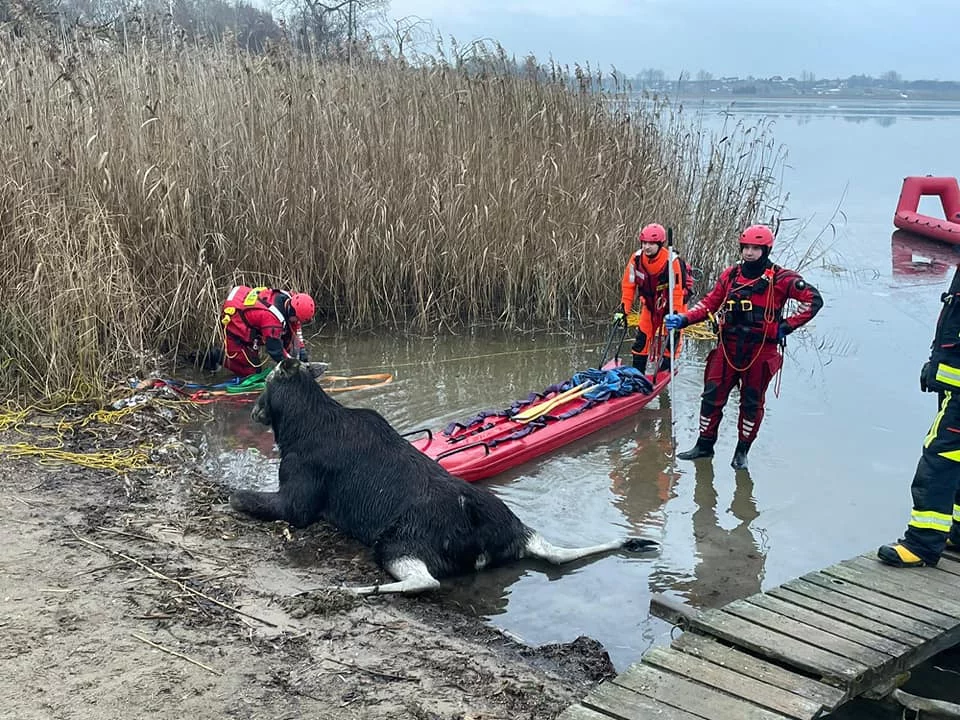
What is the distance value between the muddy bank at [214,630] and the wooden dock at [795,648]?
1.27 feet

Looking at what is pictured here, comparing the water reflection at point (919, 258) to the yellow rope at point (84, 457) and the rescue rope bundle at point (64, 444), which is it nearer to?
the rescue rope bundle at point (64, 444)

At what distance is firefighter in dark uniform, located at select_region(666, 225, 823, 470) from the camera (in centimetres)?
628

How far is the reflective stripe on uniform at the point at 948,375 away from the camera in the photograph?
Answer: 441cm

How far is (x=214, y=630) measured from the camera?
12.9 ft

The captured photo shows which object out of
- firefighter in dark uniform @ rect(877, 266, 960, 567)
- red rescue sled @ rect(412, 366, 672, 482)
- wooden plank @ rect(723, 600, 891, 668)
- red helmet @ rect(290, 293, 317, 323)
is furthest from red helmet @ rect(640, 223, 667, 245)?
wooden plank @ rect(723, 600, 891, 668)

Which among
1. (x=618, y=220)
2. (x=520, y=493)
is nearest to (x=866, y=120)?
(x=618, y=220)

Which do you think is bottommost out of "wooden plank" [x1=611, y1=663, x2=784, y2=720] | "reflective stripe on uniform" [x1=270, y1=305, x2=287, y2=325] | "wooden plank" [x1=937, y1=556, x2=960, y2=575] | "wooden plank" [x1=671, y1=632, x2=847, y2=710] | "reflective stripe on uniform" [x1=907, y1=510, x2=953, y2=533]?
"wooden plank" [x1=671, y1=632, x2=847, y2=710]

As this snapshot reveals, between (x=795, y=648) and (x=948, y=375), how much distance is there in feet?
4.96

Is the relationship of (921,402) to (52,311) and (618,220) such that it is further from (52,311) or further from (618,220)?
(52,311)

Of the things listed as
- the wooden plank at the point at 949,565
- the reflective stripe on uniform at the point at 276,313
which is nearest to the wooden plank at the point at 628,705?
the wooden plank at the point at 949,565

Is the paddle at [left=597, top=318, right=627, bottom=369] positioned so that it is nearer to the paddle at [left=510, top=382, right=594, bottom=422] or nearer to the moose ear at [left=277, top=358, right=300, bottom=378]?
the paddle at [left=510, top=382, right=594, bottom=422]

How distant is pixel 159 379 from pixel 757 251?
14.3 feet

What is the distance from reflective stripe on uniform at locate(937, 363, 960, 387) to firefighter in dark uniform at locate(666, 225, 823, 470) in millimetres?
1682

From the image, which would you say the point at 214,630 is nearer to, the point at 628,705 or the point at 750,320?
the point at 628,705
